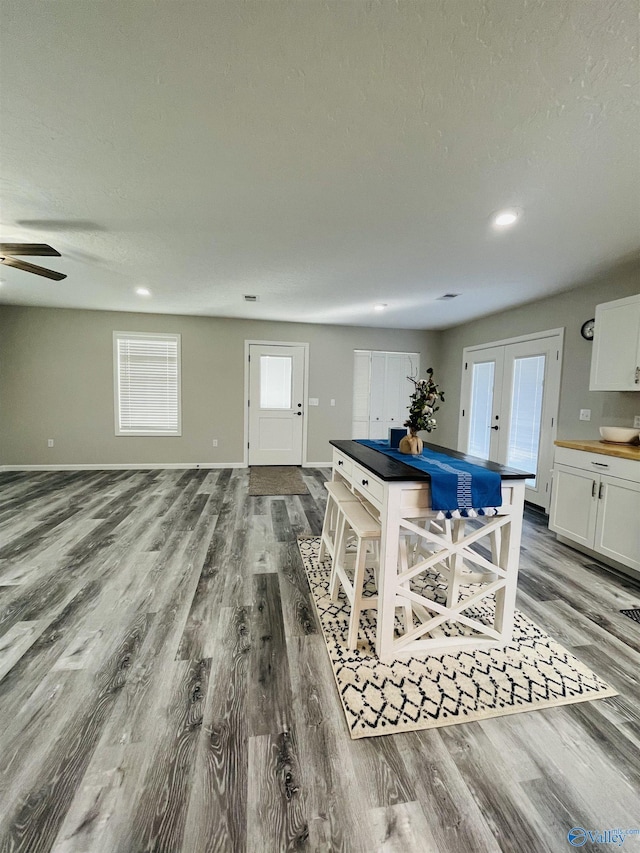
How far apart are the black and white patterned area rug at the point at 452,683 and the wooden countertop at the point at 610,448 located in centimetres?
147

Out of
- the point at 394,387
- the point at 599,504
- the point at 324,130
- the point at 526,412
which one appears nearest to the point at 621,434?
the point at 599,504

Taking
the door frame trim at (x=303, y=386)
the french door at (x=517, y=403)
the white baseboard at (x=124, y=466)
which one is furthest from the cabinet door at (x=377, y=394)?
the white baseboard at (x=124, y=466)

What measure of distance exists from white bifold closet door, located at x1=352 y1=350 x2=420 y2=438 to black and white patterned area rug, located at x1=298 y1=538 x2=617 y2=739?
14.2ft

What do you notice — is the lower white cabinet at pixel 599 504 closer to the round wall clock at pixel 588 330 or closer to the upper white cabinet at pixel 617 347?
the upper white cabinet at pixel 617 347

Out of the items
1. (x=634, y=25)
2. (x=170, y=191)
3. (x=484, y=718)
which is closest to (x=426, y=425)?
(x=484, y=718)

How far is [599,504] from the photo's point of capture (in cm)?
267

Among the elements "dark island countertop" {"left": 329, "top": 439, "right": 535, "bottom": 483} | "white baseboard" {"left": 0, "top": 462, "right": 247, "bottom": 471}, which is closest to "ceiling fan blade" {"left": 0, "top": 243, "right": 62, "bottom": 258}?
"dark island countertop" {"left": 329, "top": 439, "right": 535, "bottom": 483}

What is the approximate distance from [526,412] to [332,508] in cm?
305

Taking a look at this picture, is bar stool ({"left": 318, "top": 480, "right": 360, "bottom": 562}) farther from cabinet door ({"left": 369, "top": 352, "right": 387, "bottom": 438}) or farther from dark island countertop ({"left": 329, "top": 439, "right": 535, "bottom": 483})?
cabinet door ({"left": 369, "top": 352, "right": 387, "bottom": 438})

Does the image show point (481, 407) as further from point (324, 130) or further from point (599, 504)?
point (324, 130)

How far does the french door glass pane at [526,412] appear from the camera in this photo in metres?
4.04

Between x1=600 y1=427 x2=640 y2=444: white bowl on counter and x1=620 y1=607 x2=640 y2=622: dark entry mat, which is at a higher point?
x1=600 y1=427 x2=640 y2=444: white bowl on counter

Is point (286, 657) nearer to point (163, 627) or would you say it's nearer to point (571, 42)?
point (163, 627)

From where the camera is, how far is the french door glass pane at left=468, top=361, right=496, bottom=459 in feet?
15.9
